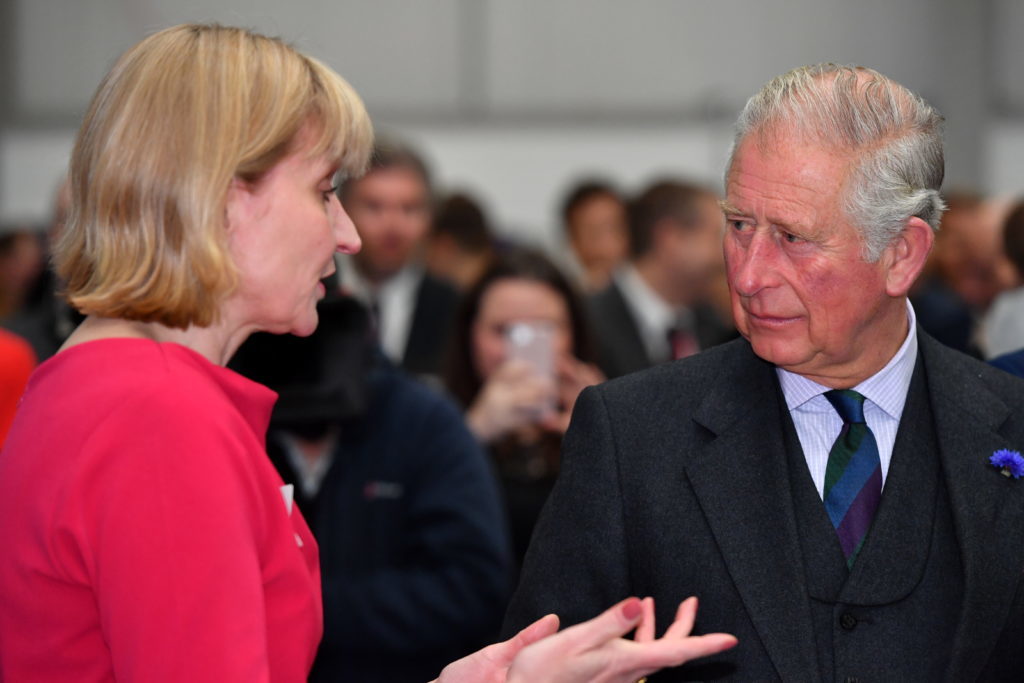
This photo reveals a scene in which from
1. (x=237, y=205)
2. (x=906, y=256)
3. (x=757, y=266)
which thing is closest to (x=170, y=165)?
(x=237, y=205)

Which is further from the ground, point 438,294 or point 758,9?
point 758,9

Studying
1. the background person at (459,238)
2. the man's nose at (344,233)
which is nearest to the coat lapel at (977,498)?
the man's nose at (344,233)

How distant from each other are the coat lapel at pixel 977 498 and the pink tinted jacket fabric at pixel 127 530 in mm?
966

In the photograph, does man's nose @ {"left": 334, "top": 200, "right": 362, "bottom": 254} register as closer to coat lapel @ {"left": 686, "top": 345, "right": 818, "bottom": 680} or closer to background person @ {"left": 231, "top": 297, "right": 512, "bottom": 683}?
coat lapel @ {"left": 686, "top": 345, "right": 818, "bottom": 680}

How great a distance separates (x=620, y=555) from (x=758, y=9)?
8974 mm

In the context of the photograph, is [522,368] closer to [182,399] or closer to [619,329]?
[619,329]

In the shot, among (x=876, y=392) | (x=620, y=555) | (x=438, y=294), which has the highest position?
(x=876, y=392)

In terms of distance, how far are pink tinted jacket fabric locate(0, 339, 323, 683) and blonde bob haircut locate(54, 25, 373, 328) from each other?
0.09 metres

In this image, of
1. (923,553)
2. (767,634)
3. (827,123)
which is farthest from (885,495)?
(827,123)

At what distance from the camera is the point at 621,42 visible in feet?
32.9

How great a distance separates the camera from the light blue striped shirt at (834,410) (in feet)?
6.35

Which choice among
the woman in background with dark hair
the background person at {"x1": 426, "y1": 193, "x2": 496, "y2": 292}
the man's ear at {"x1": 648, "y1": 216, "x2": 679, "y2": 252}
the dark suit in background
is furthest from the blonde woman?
the background person at {"x1": 426, "y1": 193, "x2": 496, "y2": 292}

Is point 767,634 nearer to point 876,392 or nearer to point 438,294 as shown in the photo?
point 876,392

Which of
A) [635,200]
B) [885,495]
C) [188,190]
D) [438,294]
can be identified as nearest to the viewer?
[188,190]
